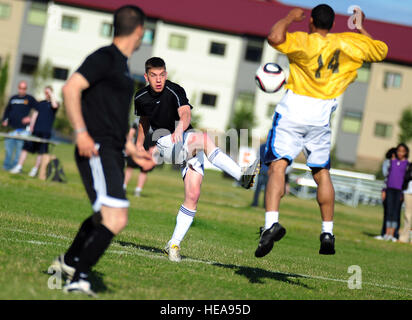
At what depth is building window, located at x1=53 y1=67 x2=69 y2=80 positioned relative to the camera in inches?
2325

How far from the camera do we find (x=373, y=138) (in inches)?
2301

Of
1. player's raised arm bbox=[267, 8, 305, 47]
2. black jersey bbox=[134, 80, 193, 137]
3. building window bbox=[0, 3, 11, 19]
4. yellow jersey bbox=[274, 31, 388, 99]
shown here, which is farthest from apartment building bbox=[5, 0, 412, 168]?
player's raised arm bbox=[267, 8, 305, 47]

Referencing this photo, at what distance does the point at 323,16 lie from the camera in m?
Answer: 7.62

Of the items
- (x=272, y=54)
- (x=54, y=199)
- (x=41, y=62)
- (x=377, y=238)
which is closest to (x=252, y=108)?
(x=272, y=54)

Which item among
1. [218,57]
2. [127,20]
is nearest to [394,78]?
[218,57]

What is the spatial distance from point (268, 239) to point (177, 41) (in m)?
52.4

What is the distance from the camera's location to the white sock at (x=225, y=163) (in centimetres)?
898

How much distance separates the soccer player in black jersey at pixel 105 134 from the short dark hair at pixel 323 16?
8.01ft

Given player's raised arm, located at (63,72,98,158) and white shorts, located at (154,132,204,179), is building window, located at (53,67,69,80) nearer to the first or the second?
white shorts, located at (154,132,204,179)

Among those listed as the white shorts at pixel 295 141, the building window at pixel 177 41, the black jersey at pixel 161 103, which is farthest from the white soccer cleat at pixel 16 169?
the building window at pixel 177 41

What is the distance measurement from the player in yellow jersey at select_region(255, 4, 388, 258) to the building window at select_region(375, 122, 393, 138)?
51.6 meters

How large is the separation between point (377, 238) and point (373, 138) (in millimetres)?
39807

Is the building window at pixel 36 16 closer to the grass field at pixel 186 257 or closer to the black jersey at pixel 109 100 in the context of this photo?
the grass field at pixel 186 257

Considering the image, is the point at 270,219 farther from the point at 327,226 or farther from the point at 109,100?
the point at 109,100
